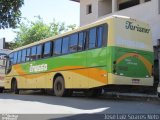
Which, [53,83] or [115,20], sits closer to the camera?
[115,20]

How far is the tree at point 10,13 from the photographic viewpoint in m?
20.9

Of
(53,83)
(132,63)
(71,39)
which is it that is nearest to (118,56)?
(132,63)

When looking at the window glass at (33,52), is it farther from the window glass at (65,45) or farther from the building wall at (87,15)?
the building wall at (87,15)

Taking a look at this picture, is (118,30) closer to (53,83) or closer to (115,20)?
(115,20)

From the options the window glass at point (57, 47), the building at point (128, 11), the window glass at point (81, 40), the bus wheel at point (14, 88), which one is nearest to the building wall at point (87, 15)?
the building at point (128, 11)

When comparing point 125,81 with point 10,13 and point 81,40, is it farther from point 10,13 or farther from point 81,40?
point 10,13

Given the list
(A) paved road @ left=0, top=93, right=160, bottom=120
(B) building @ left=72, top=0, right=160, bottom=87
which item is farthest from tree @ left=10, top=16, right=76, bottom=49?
(A) paved road @ left=0, top=93, right=160, bottom=120

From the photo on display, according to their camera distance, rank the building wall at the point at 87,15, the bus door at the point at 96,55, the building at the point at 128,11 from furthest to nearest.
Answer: the building wall at the point at 87,15
the building at the point at 128,11
the bus door at the point at 96,55

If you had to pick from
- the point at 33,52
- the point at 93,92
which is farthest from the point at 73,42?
the point at 33,52

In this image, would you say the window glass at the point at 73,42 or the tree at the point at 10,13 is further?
the tree at the point at 10,13

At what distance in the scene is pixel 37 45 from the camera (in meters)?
24.1

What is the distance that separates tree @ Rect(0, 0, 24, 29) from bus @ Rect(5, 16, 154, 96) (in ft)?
7.56

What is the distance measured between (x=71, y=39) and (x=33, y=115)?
29.5 ft

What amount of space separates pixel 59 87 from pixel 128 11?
1000 centimetres
